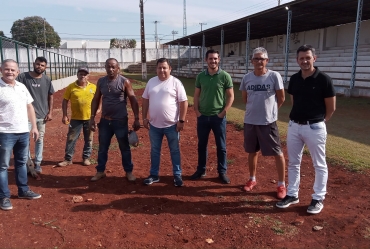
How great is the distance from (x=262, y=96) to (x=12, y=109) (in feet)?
10.0

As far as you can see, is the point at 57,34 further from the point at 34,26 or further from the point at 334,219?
the point at 334,219

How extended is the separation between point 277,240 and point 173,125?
206 cm

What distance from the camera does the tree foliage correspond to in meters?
74.5

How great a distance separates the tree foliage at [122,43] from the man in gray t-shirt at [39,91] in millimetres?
72142

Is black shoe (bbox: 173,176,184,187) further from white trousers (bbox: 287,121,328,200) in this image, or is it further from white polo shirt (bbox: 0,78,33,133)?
white polo shirt (bbox: 0,78,33,133)

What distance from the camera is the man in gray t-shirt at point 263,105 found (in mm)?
3947

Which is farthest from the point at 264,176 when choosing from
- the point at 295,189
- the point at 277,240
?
the point at 277,240

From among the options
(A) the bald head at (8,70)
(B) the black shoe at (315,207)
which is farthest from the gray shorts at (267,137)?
(A) the bald head at (8,70)

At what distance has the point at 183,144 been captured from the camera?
23.6 ft

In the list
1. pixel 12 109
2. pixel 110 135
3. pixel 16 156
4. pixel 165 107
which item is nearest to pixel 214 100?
pixel 165 107

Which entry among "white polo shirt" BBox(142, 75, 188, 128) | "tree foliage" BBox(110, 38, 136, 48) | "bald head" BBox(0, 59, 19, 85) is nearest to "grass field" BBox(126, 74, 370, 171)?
"white polo shirt" BBox(142, 75, 188, 128)

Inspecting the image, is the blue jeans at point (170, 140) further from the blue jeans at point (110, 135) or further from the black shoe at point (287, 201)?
the black shoe at point (287, 201)

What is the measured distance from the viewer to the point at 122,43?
77.1 m

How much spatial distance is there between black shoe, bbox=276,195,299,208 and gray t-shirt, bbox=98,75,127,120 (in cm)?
248
